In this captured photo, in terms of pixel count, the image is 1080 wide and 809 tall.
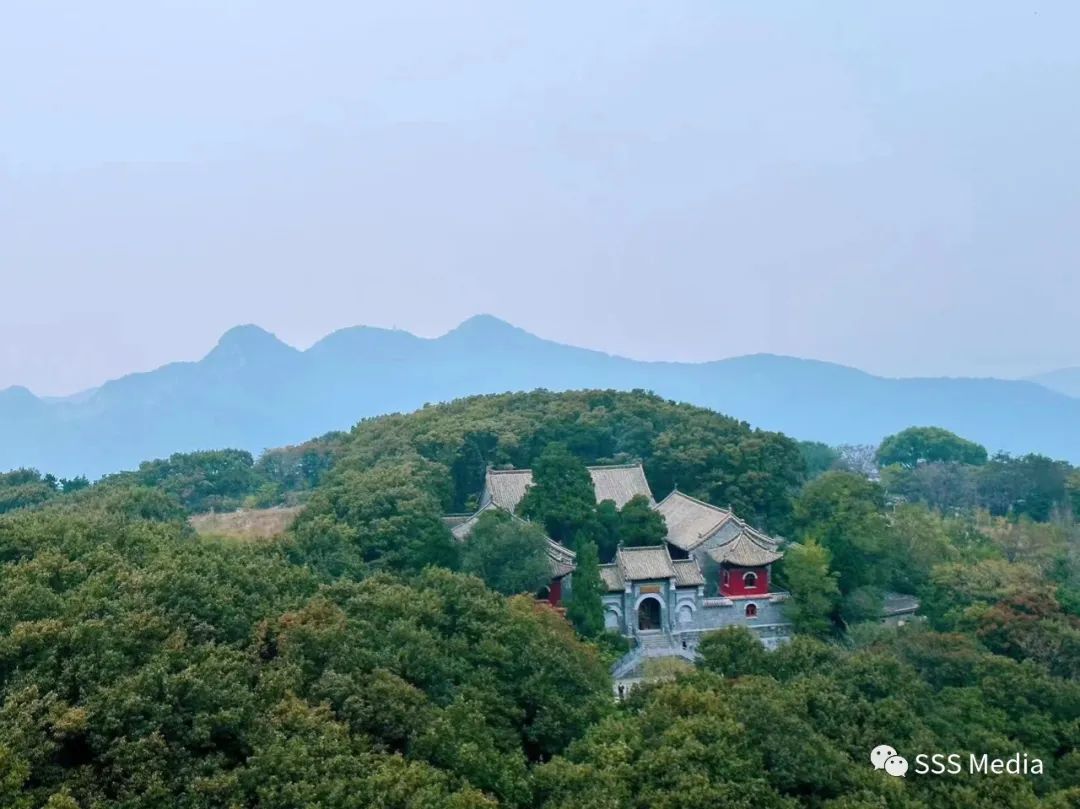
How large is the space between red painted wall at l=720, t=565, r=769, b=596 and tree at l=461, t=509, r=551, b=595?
5.42 metres

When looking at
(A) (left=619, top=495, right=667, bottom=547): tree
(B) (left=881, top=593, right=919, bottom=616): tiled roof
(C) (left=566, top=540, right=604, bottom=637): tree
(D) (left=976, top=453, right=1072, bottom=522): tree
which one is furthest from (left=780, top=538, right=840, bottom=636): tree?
(D) (left=976, top=453, right=1072, bottom=522): tree

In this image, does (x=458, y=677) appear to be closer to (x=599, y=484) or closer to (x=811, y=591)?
(x=811, y=591)

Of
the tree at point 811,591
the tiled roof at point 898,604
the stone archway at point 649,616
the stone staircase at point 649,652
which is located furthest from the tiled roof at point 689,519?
the tiled roof at point 898,604

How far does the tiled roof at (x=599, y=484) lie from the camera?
81.3ft

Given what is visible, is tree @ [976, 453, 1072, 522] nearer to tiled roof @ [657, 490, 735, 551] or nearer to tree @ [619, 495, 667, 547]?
tiled roof @ [657, 490, 735, 551]

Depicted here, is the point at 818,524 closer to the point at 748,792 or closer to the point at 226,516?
the point at 748,792

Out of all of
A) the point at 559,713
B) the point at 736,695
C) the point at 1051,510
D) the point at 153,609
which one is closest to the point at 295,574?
the point at 153,609

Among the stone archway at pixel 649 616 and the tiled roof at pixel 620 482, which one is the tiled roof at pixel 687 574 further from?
the tiled roof at pixel 620 482

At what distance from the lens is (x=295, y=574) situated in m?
13.7

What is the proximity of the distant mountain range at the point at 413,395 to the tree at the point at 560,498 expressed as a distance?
105173 millimetres

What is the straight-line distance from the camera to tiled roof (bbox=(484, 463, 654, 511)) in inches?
976

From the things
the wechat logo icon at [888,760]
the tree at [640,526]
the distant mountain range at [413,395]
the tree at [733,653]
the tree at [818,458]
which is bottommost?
the wechat logo icon at [888,760]

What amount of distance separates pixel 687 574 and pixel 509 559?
518 centimetres

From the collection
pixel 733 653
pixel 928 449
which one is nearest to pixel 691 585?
pixel 733 653
